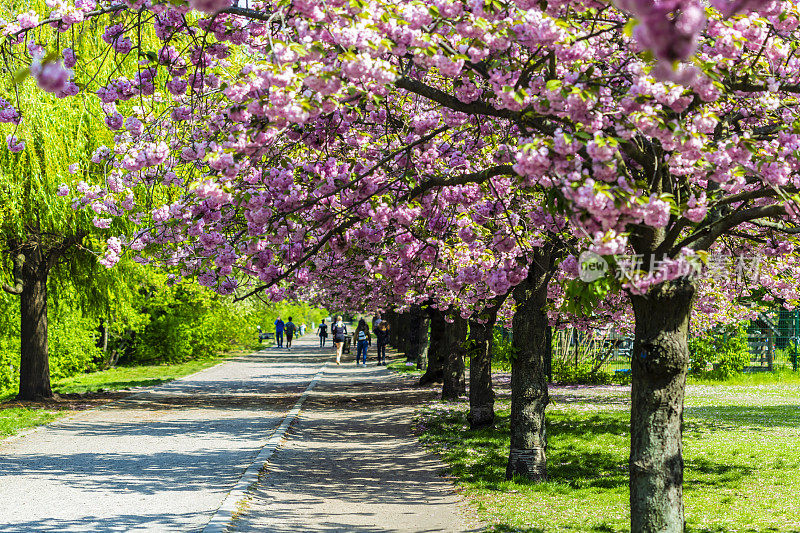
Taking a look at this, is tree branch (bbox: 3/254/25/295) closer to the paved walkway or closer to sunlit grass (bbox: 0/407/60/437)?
sunlit grass (bbox: 0/407/60/437)

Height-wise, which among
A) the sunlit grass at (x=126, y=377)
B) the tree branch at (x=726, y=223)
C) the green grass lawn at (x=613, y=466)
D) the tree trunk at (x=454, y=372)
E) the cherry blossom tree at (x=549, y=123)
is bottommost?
the sunlit grass at (x=126, y=377)

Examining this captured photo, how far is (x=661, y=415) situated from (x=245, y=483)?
5232 millimetres

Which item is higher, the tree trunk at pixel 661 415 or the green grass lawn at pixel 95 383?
the tree trunk at pixel 661 415

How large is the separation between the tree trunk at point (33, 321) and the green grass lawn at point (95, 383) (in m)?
1.17

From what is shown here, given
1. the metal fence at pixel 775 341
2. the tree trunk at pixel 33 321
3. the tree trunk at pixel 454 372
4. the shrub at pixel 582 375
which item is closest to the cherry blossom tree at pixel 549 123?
the tree trunk at pixel 33 321

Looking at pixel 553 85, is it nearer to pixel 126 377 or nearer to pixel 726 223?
pixel 726 223

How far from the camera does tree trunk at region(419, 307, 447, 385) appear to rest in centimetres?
2200

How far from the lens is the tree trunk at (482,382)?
13.9m

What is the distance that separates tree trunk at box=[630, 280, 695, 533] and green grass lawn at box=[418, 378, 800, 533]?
1.68 m

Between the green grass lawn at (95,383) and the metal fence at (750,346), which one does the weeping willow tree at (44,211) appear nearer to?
the green grass lawn at (95,383)

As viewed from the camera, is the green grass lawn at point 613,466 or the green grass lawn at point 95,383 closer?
the green grass lawn at point 613,466

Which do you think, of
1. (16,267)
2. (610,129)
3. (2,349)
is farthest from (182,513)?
(2,349)

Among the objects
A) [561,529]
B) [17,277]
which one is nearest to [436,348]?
[17,277]

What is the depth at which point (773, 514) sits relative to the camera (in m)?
7.68
